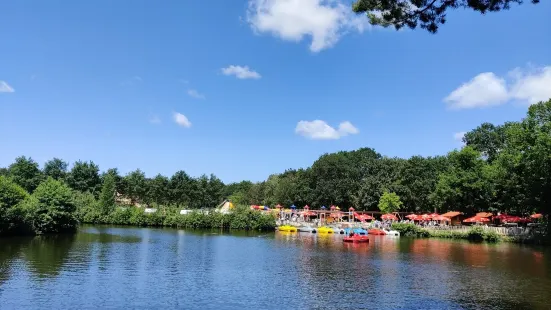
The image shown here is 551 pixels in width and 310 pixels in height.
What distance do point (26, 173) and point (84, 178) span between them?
1309 cm

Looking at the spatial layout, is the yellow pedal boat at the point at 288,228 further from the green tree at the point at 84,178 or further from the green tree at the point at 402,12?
the green tree at the point at 402,12

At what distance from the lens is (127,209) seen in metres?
84.8

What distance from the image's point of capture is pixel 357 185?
307 feet

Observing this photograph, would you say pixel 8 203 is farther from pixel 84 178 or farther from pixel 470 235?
pixel 84 178

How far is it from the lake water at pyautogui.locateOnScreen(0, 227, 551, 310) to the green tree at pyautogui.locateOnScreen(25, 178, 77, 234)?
31.3 ft

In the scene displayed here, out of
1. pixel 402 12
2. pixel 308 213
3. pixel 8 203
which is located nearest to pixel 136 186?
pixel 308 213

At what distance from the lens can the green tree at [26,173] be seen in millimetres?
97250

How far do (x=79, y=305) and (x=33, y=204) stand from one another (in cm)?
3632

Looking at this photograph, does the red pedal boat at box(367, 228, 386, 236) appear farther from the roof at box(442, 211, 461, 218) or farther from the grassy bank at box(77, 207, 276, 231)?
the grassy bank at box(77, 207, 276, 231)

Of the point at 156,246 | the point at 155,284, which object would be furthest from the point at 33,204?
the point at 155,284

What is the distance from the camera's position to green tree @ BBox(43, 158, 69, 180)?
358ft

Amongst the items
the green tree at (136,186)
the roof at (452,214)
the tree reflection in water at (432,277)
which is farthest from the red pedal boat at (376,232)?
the green tree at (136,186)

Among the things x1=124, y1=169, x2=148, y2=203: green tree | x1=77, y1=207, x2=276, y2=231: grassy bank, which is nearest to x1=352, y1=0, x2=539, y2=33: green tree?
x1=77, y1=207, x2=276, y2=231: grassy bank

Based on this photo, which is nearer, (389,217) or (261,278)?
(261,278)
